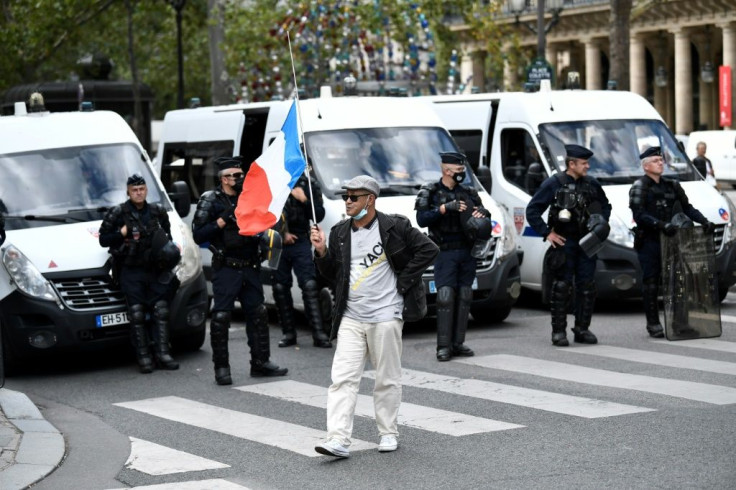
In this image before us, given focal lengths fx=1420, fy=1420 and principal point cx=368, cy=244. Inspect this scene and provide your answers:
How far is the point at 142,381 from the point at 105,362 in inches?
53.2

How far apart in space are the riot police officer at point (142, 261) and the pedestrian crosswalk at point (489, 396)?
133 cm

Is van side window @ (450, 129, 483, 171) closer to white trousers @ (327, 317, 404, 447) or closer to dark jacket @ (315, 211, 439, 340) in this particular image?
dark jacket @ (315, 211, 439, 340)

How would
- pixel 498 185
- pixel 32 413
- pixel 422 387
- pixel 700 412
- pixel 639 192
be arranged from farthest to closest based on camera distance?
pixel 498 185
pixel 639 192
pixel 422 387
pixel 32 413
pixel 700 412

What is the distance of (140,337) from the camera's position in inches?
497

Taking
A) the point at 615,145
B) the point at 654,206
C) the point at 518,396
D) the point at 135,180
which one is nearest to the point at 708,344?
the point at 654,206

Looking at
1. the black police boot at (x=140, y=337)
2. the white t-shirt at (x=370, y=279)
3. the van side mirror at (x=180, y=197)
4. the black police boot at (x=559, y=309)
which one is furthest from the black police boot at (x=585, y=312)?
the white t-shirt at (x=370, y=279)

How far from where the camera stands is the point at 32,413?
1048cm

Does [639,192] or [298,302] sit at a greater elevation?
[639,192]

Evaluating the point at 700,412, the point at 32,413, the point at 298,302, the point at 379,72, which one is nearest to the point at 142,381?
the point at 32,413

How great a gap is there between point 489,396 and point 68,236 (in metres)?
4.33

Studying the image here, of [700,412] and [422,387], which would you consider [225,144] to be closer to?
[422,387]

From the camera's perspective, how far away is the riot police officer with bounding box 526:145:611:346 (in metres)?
13.0

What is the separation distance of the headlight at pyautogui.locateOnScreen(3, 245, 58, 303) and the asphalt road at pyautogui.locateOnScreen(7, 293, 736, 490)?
800 millimetres

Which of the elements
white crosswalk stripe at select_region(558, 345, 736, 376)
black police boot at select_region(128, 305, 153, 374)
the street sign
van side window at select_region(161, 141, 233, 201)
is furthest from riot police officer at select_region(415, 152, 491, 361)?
the street sign
